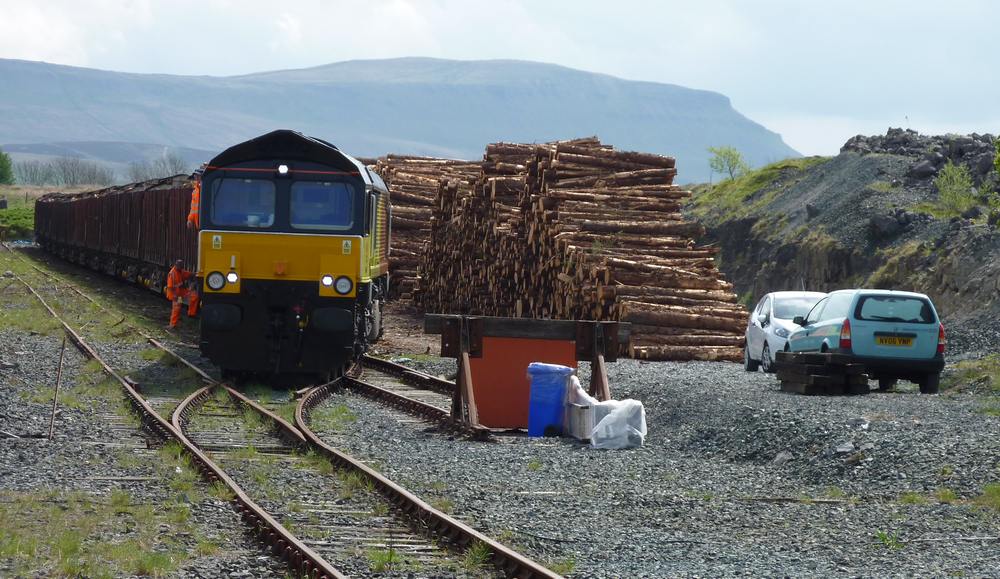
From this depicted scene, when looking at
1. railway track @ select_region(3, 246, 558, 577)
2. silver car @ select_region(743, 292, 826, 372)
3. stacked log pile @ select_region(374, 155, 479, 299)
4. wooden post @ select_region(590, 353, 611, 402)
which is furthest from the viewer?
stacked log pile @ select_region(374, 155, 479, 299)

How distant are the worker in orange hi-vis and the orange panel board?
10938mm

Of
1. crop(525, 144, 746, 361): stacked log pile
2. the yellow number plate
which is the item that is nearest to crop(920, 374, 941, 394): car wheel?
the yellow number plate

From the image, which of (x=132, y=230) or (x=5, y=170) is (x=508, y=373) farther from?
(x=5, y=170)

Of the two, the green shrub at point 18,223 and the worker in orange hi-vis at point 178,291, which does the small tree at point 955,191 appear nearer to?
the worker in orange hi-vis at point 178,291

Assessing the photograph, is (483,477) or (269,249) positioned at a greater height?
(269,249)

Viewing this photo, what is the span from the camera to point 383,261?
73.5ft

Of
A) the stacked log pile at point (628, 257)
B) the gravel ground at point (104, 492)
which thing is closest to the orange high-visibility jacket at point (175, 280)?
the stacked log pile at point (628, 257)

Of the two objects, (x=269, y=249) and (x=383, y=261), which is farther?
(x=383, y=261)

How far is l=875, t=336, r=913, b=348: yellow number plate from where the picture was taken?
17.8 m

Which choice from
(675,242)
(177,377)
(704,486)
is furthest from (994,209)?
(704,486)

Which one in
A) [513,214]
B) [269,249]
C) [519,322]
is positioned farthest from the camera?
[513,214]

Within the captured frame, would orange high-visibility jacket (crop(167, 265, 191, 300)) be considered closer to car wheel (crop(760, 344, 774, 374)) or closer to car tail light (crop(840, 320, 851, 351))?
car wheel (crop(760, 344, 774, 374))

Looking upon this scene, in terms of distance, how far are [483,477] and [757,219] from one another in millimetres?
36738

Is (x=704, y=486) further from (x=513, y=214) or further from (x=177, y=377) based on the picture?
(x=513, y=214)
